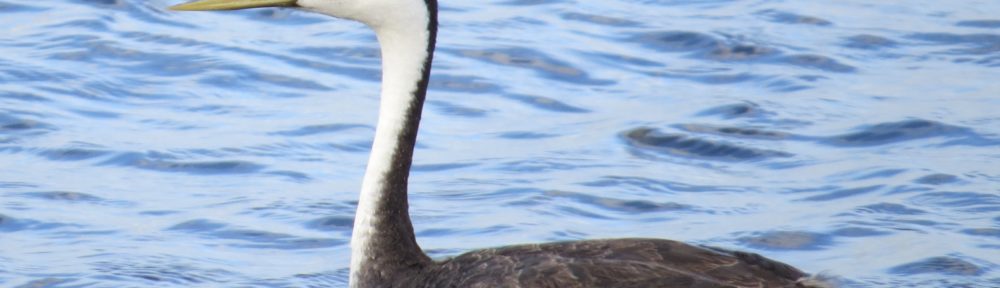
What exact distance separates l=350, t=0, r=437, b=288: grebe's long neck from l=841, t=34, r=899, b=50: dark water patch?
21.5 feet

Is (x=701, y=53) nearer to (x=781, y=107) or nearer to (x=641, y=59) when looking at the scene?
(x=641, y=59)

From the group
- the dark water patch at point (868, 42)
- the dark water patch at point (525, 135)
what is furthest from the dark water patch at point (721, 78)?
the dark water patch at point (525, 135)

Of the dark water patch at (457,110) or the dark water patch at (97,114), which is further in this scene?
the dark water patch at (457,110)

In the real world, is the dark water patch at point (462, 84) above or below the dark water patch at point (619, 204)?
above

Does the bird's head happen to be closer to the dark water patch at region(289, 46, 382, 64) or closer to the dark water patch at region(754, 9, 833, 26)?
the dark water patch at region(289, 46, 382, 64)

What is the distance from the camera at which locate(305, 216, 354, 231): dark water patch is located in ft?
31.8

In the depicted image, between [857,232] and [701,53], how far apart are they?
4.06 meters

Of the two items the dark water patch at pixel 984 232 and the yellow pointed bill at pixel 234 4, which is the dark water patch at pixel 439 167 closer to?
the dark water patch at pixel 984 232

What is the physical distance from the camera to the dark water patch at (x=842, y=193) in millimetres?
10188

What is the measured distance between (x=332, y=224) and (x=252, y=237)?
45 centimetres

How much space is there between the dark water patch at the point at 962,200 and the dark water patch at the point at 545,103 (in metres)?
2.52

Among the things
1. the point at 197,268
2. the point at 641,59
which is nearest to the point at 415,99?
the point at 197,268

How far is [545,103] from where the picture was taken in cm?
1230

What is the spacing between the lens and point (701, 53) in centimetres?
1350
